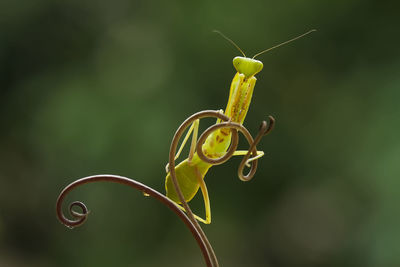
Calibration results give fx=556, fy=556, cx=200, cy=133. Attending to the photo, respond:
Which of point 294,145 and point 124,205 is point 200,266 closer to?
point 124,205

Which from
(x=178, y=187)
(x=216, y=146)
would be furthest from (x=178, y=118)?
(x=178, y=187)

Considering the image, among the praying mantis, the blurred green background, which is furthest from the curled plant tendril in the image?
the blurred green background

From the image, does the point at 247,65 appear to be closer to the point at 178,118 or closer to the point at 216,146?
the point at 216,146

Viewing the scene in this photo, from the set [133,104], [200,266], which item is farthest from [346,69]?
[200,266]

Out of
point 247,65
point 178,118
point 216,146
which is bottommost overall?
point 178,118

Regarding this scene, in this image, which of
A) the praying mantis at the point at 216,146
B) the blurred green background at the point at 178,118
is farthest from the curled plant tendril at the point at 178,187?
the blurred green background at the point at 178,118

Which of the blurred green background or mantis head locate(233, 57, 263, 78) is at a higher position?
mantis head locate(233, 57, 263, 78)

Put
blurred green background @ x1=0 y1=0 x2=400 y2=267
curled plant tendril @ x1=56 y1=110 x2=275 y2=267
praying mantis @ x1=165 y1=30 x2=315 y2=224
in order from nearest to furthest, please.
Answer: curled plant tendril @ x1=56 y1=110 x2=275 y2=267 < praying mantis @ x1=165 y1=30 x2=315 y2=224 < blurred green background @ x1=0 y1=0 x2=400 y2=267

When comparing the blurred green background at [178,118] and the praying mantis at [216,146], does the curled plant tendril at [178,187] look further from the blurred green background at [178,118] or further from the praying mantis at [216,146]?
the blurred green background at [178,118]

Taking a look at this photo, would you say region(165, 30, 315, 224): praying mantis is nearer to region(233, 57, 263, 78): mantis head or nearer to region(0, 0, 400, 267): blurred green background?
region(233, 57, 263, 78): mantis head
